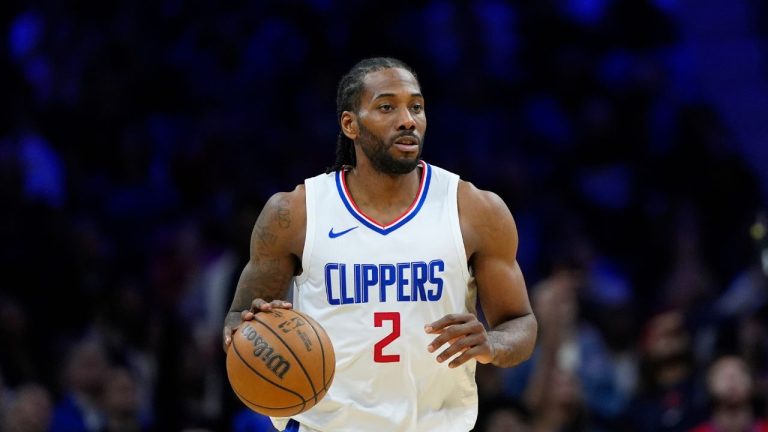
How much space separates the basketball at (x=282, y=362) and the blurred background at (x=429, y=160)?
3342 millimetres

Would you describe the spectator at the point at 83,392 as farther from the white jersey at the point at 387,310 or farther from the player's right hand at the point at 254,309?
the player's right hand at the point at 254,309

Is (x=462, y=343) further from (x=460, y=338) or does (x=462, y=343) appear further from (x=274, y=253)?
(x=274, y=253)

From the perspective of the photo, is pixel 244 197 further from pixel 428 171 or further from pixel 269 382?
pixel 269 382

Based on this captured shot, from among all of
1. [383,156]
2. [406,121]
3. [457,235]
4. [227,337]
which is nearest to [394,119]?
[406,121]

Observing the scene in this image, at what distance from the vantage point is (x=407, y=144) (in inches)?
234

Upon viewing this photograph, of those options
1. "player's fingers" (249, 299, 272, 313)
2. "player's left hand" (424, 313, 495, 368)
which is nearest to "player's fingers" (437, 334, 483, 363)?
"player's left hand" (424, 313, 495, 368)

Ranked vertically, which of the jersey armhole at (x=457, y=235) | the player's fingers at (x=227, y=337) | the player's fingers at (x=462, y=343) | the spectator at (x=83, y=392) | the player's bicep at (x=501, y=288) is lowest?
the spectator at (x=83, y=392)

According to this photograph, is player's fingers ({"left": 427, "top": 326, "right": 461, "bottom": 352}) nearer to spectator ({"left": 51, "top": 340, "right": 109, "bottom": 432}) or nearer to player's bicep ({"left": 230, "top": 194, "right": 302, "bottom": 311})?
player's bicep ({"left": 230, "top": 194, "right": 302, "bottom": 311})

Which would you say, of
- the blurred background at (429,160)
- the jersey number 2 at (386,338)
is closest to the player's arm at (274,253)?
the jersey number 2 at (386,338)

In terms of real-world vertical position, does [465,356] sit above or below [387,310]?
below

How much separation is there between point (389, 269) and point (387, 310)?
0.17 metres

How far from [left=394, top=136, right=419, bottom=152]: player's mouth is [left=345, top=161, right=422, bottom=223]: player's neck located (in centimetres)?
20

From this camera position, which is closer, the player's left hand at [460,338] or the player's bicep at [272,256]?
the player's left hand at [460,338]

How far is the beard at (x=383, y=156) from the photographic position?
234 inches
